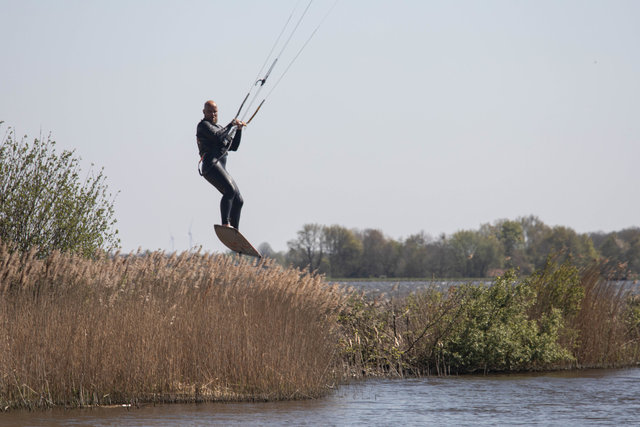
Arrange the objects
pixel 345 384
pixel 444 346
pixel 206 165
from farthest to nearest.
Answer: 1. pixel 444 346
2. pixel 345 384
3. pixel 206 165

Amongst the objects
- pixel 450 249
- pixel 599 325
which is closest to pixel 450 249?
pixel 450 249

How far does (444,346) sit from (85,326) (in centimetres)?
932

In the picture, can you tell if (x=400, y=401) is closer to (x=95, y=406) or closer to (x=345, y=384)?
(x=345, y=384)

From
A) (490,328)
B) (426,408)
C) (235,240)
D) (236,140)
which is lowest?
(426,408)

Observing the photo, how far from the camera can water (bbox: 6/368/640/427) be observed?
48.6 feet

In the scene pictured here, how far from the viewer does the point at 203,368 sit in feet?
53.5

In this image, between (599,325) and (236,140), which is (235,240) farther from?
(599,325)

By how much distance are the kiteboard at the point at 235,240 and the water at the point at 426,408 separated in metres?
3.00

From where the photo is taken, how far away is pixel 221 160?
18.3 meters

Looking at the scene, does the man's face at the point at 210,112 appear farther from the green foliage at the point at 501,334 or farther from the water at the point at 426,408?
the green foliage at the point at 501,334

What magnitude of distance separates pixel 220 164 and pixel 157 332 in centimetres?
373

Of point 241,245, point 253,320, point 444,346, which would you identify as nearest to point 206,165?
point 241,245

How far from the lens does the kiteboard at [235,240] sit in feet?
58.6

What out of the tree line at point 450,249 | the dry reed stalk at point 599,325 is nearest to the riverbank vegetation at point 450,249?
the tree line at point 450,249
